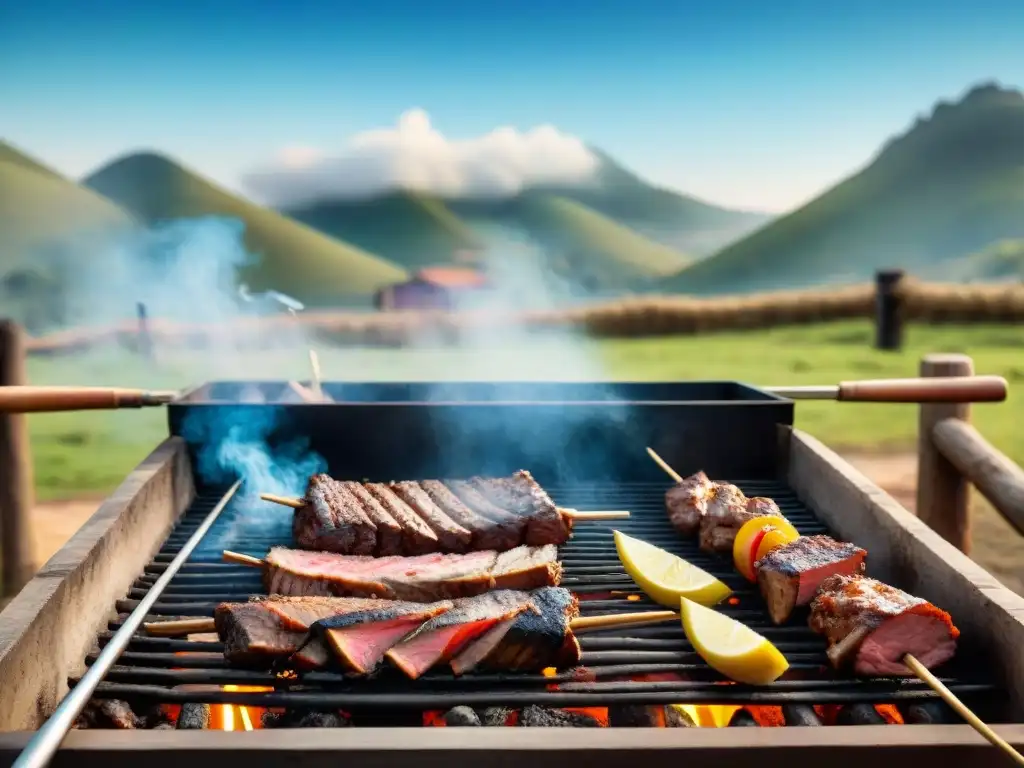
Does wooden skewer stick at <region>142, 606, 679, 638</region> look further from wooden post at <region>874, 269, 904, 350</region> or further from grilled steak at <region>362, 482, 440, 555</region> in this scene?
wooden post at <region>874, 269, 904, 350</region>

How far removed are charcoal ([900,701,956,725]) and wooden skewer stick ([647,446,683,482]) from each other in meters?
1.67

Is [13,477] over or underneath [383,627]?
underneath

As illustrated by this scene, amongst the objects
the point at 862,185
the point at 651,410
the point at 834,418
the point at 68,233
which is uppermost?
the point at 862,185

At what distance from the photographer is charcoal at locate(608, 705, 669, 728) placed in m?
2.10

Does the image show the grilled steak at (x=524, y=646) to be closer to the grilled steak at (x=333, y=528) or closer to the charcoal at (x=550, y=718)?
the charcoal at (x=550, y=718)

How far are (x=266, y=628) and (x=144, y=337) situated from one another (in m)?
17.0

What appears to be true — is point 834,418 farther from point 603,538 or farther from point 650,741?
point 650,741

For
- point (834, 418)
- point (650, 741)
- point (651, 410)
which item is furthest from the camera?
point (834, 418)

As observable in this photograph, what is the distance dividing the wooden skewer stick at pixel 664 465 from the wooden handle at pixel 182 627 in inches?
86.3

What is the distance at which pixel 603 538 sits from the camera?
11.1 feet

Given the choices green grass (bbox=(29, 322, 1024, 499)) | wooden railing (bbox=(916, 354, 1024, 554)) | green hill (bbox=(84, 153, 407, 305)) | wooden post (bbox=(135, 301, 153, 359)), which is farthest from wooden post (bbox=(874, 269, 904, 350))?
green hill (bbox=(84, 153, 407, 305))

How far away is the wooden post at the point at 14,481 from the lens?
5852 millimetres

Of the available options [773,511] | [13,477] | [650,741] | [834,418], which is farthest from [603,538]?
[834,418]

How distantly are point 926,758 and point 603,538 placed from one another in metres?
1.74
